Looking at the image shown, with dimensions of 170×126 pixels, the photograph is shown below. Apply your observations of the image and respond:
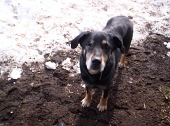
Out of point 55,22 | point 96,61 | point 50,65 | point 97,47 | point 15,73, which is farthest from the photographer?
point 55,22

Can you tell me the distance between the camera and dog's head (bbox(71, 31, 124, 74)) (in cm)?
311

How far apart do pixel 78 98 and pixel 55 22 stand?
266 centimetres

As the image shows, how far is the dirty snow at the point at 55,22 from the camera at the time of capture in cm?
503

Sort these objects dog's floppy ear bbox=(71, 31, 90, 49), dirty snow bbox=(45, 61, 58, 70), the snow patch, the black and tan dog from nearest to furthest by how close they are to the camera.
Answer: the black and tan dog < dog's floppy ear bbox=(71, 31, 90, 49) < the snow patch < dirty snow bbox=(45, 61, 58, 70)

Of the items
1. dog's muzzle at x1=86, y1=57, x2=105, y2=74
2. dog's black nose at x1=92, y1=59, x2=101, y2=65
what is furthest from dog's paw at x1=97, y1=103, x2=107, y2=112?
dog's black nose at x1=92, y1=59, x2=101, y2=65

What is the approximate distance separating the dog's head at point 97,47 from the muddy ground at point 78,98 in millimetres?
1042

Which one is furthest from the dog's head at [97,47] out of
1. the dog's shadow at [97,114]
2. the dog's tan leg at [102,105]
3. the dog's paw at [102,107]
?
the dog's shadow at [97,114]

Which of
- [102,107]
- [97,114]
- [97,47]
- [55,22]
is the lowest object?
[97,114]

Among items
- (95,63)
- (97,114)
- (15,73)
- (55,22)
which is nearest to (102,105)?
(97,114)

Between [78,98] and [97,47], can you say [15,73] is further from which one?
[97,47]

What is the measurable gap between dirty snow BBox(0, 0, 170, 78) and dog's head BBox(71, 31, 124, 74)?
1878 mm

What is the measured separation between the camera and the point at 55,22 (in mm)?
5910

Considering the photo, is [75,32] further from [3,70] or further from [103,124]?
[103,124]

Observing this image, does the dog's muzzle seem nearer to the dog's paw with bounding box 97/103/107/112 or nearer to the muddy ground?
the dog's paw with bounding box 97/103/107/112
